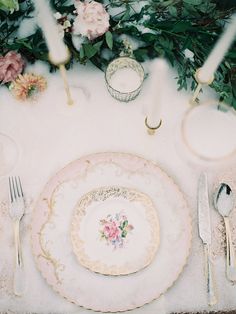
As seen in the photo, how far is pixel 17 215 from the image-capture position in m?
1.00

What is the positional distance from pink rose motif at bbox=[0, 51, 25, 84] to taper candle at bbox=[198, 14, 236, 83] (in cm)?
38

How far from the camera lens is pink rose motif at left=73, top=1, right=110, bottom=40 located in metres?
1.00

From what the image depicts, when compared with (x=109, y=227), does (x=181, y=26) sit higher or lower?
higher

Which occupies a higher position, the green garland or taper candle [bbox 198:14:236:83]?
taper candle [bbox 198:14:236:83]

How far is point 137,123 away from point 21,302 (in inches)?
17.0

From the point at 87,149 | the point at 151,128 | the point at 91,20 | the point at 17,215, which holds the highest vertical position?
the point at 91,20

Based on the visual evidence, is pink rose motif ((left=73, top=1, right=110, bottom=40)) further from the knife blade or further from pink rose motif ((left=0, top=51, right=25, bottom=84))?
the knife blade

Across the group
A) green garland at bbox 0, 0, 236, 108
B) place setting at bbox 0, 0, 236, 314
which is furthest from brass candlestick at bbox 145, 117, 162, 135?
green garland at bbox 0, 0, 236, 108

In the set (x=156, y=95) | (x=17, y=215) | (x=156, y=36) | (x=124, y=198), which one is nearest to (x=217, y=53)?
(x=156, y=95)

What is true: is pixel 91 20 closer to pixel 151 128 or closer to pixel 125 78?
pixel 125 78

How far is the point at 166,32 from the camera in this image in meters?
1.05

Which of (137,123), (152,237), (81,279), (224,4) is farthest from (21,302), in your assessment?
(224,4)

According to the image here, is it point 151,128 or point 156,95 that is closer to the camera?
point 156,95

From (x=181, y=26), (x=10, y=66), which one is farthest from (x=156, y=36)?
(x=10, y=66)
